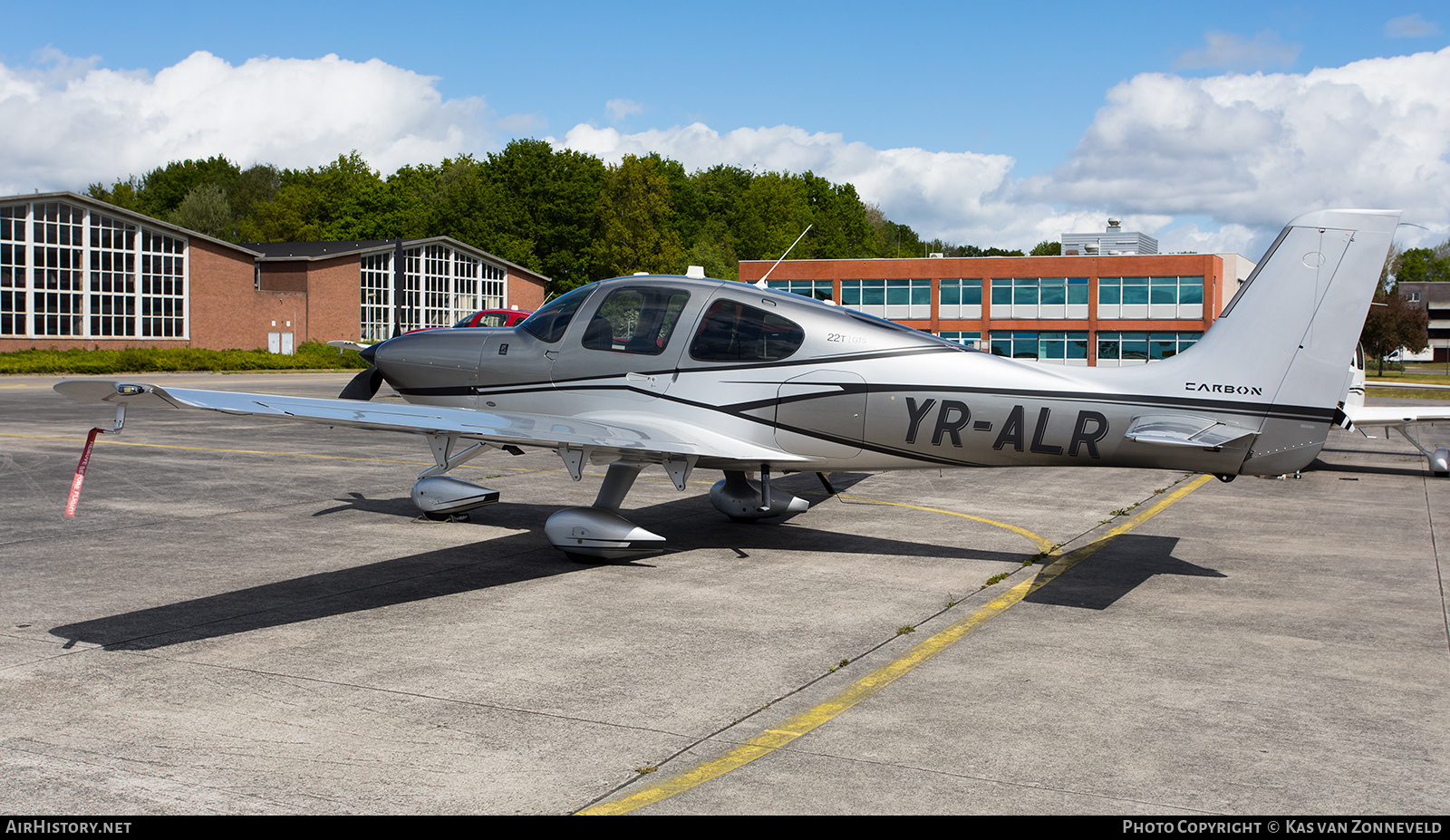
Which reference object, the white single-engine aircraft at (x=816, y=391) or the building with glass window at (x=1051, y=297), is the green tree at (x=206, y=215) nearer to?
the building with glass window at (x=1051, y=297)

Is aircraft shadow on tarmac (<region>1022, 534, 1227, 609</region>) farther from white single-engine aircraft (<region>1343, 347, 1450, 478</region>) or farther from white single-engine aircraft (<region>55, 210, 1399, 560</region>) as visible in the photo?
white single-engine aircraft (<region>1343, 347, 1450, 478</region>)

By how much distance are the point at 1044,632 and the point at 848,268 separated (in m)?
64.5

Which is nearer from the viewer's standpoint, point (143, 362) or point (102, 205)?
point (143, 362)

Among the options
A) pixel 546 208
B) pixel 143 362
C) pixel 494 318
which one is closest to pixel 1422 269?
pixel 546 208

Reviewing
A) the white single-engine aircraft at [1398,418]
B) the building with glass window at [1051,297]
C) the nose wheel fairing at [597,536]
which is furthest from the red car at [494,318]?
the nose wheel fairing at [597,536]

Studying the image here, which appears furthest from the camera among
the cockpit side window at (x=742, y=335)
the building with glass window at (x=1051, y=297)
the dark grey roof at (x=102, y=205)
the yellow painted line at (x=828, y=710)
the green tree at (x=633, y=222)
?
the green tree at (x=633, y=222)

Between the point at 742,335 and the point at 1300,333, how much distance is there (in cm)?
464

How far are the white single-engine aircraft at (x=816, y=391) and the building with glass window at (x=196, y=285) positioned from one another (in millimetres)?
38945

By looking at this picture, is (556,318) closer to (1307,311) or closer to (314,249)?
(1307,311)

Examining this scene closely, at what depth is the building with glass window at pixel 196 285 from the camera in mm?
54875

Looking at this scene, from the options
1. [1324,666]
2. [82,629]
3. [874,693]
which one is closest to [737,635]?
[874,693]

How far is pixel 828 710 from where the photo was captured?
5645 mm

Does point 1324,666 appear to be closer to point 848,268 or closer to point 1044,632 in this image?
point 1044,632
